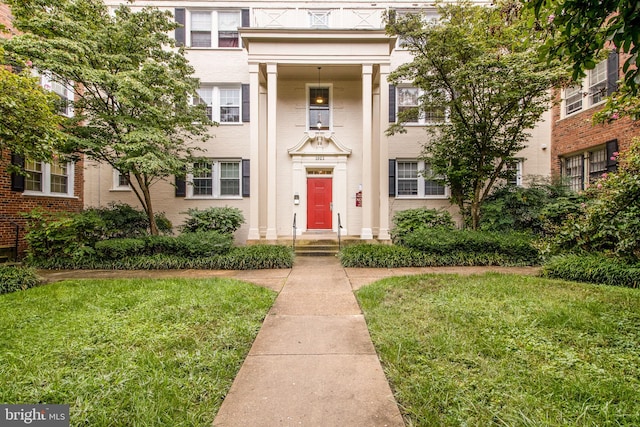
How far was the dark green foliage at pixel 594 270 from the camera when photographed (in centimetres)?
564

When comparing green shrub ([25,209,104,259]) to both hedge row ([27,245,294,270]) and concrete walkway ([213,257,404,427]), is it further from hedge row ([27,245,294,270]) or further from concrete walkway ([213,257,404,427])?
concrete walkway ([213,257,404,427])

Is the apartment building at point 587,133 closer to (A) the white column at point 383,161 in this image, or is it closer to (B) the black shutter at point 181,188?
(A) the white column at point 383,161

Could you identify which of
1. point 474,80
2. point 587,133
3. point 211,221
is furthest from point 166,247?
point 587,133

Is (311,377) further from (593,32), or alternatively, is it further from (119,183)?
(119,183)

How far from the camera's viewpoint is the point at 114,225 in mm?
9055

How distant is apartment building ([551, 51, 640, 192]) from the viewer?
346 inches

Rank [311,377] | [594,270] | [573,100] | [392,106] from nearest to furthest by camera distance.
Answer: [311,377]
[594,270]
[573,100]
[392,106]

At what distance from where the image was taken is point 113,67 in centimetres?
744

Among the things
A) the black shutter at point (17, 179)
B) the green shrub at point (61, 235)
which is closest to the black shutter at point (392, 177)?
the green shrub at point (61, 235)

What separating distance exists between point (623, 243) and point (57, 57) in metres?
11.1

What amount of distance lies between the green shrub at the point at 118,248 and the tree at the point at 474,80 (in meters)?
8.22

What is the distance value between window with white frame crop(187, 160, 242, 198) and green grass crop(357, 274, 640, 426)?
27.1 feet

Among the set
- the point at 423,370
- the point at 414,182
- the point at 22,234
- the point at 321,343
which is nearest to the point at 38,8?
the point at 22,234

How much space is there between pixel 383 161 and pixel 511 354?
311 inches
